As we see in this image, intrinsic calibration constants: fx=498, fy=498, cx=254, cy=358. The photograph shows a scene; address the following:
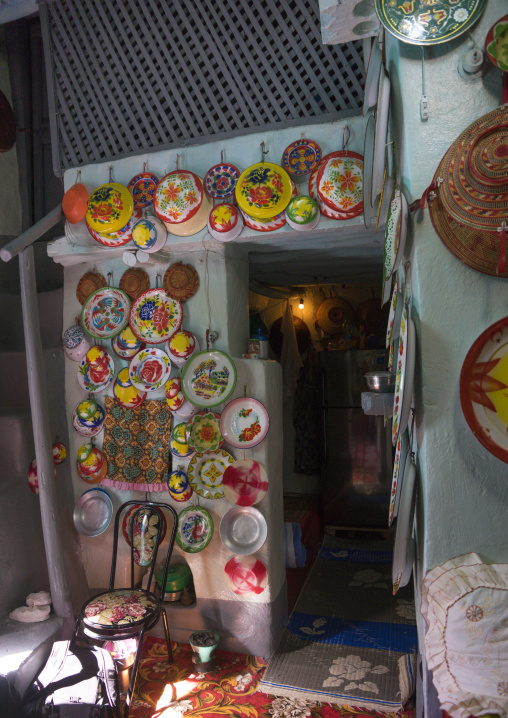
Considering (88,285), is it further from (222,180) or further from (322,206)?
(322,206)

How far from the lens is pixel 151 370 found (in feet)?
9.07

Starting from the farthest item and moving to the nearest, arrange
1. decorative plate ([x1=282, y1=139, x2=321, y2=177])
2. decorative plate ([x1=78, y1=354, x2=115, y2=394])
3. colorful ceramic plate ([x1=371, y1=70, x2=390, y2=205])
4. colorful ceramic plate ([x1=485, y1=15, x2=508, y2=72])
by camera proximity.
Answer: decorative plate ([x1=78, y1=354, x2=115, y2=394]) < decorative plate ([x1=282, y1=139, x2=321, y2=177]) < colorful ceramic plate ([x1=371, y1=70, x2=390, y2=205]) < colorful ceramic plate ([x1=485, y1=15, x2=508, y2=72])

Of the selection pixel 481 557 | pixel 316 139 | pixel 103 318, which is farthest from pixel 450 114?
pixel 103 318

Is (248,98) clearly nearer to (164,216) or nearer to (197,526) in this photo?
(164,216)

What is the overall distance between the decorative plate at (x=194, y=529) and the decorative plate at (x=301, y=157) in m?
1.84

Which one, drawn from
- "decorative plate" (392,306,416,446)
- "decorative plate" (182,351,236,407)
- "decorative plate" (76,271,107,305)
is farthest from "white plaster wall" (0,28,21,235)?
"decorative plate" (392,306,416,446)

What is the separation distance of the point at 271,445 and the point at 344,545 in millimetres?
1992

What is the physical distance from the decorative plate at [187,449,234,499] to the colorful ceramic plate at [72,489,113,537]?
1.88 feet

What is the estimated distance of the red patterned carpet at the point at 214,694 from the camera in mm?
2205

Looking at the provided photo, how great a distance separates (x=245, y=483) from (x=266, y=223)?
1360 millimetres

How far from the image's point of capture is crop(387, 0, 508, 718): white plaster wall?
1467 millimetres

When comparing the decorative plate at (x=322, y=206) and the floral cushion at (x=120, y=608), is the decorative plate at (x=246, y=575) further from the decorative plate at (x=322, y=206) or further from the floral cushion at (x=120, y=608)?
the decorative plate at (x=322, y=206)

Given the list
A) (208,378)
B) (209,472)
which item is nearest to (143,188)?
(208,378)

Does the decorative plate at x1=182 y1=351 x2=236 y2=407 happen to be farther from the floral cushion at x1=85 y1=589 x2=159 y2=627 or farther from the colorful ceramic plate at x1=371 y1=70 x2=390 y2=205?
the colorful ceramic plate at x1=371 y1=70 x2=390 y2=205
